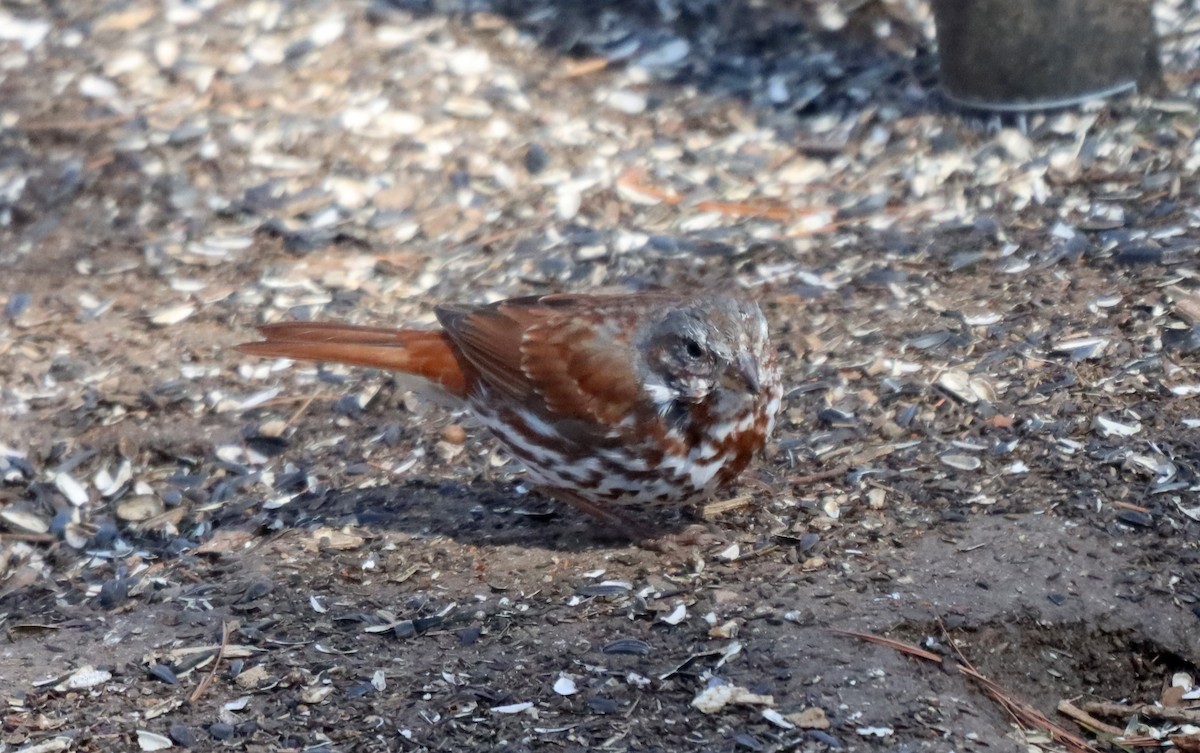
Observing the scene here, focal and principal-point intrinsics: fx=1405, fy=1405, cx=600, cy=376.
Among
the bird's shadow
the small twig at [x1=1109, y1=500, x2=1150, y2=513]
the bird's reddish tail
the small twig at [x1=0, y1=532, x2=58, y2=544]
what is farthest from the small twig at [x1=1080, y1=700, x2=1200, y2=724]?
the small twig at [x1=0, y1=532, x2=58, y2=544]

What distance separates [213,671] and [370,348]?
47.5 inches

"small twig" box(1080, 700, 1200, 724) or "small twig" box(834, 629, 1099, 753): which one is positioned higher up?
"small twig" box(834, 629, 1099, 753)

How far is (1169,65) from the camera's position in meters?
6.52

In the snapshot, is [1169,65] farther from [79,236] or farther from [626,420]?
[79,236]

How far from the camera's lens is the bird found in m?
3.94

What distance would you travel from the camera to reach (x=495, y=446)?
489 cm

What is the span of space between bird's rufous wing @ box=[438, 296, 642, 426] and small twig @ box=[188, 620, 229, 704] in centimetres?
107

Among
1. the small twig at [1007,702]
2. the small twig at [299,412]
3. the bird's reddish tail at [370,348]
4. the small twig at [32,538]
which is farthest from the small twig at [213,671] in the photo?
the small twig at [1007,702]

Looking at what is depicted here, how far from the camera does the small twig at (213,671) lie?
3.62 m

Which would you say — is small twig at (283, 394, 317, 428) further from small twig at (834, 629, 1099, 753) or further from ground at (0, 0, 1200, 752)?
small twig at (834, 629, 1099, 753)

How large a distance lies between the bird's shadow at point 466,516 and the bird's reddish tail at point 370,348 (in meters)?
0.35

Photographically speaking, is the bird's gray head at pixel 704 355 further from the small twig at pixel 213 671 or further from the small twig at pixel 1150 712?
the small twig at pixel 213 671

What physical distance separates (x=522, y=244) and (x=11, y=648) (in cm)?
277

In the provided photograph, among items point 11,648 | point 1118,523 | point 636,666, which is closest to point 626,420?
point 636,666
